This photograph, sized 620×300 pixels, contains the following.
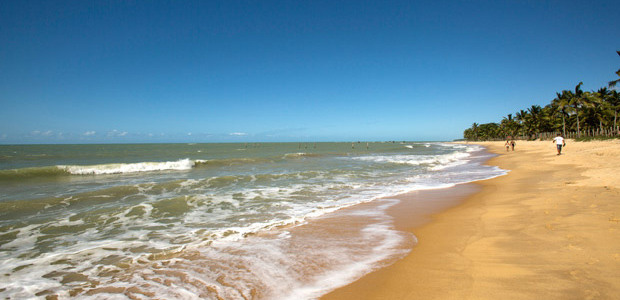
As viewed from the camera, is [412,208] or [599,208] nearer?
[599,208]

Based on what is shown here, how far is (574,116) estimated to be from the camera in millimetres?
62562

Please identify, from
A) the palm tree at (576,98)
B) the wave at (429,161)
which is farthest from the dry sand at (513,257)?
the palm tree at (576,98)

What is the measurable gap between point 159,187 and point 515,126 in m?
115

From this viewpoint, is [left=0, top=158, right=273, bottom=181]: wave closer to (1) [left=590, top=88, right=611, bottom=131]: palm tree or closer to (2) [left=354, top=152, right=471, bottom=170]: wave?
(2) [left=354, top=152, right=471, bottom=170]: wave

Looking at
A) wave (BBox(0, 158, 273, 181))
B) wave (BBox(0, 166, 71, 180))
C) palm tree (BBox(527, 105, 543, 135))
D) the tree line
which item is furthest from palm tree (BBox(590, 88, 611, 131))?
wave (BBox(0, 166, 71, 180))

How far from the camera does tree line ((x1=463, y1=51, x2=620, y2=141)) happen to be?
47812mm

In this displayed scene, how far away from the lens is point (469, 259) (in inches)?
152

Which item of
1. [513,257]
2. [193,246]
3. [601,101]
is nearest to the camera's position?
[513,257]

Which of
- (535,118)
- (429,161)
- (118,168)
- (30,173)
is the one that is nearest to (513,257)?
(429,161)

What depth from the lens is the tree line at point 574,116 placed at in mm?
47812

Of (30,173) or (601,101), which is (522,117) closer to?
(601,101)

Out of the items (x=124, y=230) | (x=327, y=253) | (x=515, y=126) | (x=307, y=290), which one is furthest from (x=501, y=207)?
(x=515, y=126)

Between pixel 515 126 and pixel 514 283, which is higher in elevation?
pixel 515 126

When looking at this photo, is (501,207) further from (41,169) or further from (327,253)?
(41,169)
